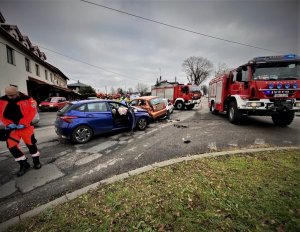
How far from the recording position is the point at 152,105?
955 centimetres

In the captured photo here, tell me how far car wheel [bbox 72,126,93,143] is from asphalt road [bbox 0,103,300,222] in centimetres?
24

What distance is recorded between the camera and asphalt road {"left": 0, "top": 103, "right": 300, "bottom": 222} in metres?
3.06

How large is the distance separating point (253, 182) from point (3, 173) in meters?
5.39

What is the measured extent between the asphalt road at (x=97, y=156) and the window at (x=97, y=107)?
1.14 meters

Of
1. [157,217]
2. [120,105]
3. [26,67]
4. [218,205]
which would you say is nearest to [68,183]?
[157,217]

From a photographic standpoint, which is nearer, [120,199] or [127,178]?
[120,199]

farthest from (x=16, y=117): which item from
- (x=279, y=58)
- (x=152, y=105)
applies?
(x=279, y=58)

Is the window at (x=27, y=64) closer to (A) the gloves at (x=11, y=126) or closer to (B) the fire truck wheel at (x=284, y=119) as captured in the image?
(A) the gloves at (x=11, y=126)

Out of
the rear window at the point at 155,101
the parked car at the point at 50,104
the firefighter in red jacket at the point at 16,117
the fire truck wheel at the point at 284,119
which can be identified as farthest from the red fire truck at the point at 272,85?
the parked car at the point at 50,104

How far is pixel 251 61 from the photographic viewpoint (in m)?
6.93

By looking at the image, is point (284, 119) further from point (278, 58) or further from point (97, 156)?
point (97, 156)

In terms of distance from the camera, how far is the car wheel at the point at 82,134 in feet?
18.7

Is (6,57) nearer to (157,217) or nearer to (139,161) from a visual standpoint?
(139,161)

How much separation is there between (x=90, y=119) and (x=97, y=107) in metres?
0.61
